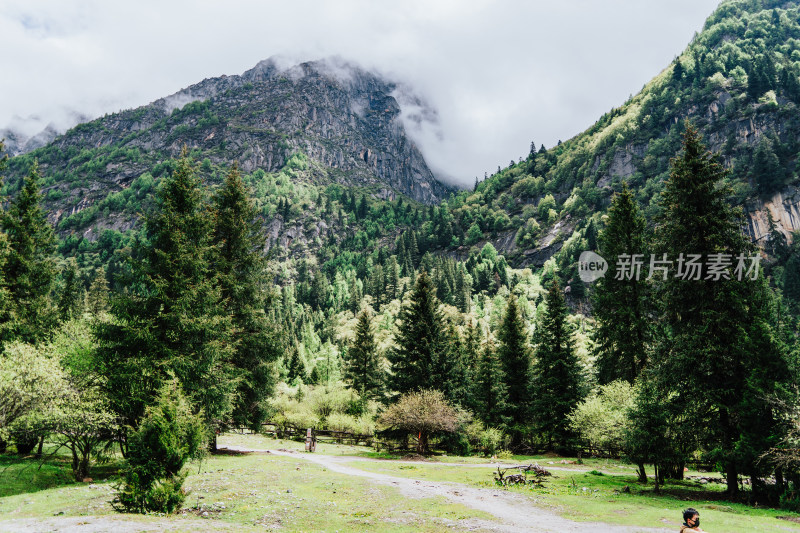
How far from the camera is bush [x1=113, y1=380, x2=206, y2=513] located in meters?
12.5

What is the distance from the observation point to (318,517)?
44.5ft

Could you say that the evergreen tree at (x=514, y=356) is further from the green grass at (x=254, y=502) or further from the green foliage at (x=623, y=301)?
the green grass at (x=254, y=502)

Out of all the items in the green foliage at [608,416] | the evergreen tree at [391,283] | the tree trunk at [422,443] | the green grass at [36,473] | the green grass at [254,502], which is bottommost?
the tree trunk at [422,443]

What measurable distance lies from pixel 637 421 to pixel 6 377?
2820 centimetres

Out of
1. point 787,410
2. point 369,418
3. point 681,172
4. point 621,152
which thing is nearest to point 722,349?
point 787,410

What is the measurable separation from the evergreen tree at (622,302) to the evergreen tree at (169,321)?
30.3 metres

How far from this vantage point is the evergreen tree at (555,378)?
134 ft

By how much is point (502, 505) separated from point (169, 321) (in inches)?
704

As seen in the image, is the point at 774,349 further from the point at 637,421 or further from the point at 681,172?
the point at 681,172

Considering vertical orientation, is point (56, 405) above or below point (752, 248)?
below

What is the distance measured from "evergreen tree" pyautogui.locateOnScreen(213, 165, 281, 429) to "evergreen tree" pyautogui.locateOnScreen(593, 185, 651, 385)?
27872 mm

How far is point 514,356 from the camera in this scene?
47812mm

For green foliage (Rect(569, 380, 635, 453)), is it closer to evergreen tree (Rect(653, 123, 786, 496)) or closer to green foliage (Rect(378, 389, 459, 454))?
evergreen tree (Rect(653, 123, 786, 496))

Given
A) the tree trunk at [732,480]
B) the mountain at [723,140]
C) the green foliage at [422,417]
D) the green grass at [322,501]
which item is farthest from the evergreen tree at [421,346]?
the mountain at [723,140]
